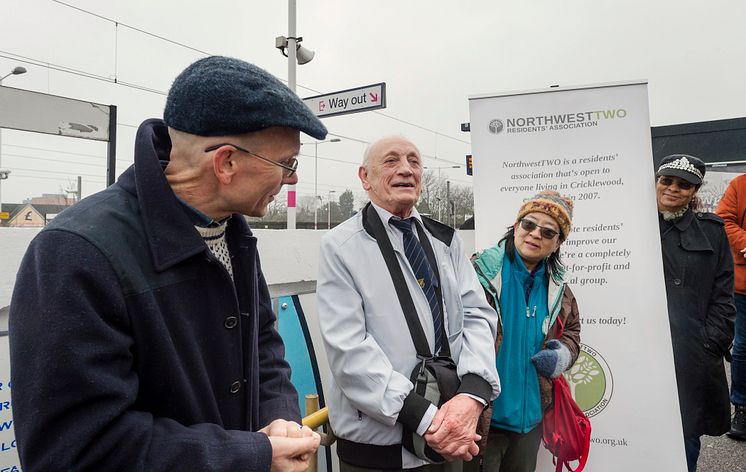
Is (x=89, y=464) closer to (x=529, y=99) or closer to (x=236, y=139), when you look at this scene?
(x=236, y=139)

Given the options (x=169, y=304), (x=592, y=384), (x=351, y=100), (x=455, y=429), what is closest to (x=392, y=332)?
(x=455, y=429)

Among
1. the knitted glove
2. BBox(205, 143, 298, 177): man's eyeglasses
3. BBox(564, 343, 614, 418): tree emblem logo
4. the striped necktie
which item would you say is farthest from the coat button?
BBox(564, 343, 614, 418): tree emblem logo

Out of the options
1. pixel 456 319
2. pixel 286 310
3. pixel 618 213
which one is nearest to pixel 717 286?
pixel 618 213

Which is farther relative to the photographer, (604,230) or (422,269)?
(604,230)

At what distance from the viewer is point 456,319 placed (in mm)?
1990

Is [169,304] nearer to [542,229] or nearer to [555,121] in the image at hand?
[542,229]

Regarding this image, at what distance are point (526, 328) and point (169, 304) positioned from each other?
5.86 ft

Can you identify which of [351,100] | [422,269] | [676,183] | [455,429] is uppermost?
[351,100]

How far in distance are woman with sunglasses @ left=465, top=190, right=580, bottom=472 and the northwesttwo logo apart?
744mm

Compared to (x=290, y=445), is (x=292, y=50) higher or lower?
higher

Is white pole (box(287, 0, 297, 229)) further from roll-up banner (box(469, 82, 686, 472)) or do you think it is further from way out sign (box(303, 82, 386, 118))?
roll-up banner (box(469, 82, 686, 472))

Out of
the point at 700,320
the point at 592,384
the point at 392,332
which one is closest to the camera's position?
the point at 392,332

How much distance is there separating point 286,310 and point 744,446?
3871 mm

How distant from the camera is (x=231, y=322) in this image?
3.56 ft
